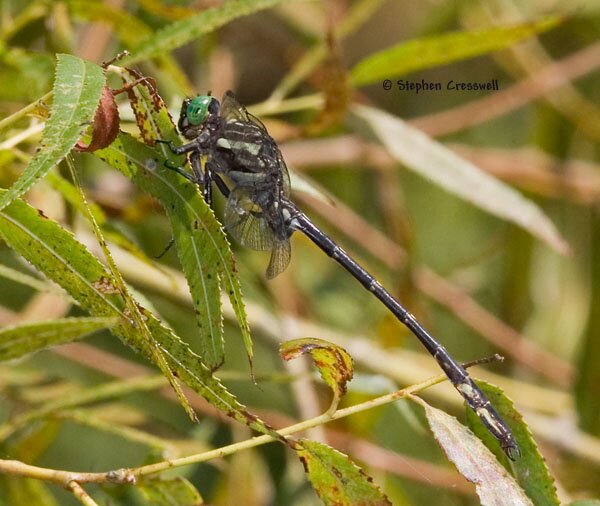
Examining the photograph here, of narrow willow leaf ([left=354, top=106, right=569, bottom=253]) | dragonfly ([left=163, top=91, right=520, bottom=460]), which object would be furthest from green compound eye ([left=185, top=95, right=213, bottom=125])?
narrow willow leaf ([left=354, top=106, right=569, bottom=253])

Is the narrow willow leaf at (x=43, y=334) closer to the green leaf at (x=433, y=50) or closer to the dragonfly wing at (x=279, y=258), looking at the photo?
the dragonfly wing at (x=279, y=258)

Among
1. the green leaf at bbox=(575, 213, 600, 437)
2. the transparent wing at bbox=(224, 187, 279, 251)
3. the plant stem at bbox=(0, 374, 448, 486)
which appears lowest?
the plant stem at bbox=(0, 374, 448, 486)

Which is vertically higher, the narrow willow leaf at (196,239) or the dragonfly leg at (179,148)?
the dragonfly leg at (179,148)

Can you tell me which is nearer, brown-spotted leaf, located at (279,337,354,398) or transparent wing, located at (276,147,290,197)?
brown-spotted leaf, located at (279,337,354,398)

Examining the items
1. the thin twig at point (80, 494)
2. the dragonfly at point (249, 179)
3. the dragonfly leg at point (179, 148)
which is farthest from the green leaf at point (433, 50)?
the thin twig at point (80, 494)

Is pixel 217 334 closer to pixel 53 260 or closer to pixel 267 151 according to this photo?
pixel 53 260

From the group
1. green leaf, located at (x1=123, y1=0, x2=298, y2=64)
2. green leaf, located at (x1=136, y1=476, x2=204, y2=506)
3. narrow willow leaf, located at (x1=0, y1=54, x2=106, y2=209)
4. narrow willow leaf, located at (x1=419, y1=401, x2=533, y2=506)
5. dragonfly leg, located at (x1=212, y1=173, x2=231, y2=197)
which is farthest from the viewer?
dragonfly leg, located at (x1=212, y1=173, x2=231, y2=197)

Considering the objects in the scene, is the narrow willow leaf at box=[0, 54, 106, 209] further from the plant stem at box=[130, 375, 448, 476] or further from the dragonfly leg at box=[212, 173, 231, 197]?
the dragonfly leg at box=[212, 173, 231, 197]
